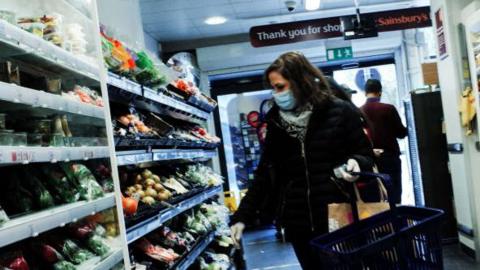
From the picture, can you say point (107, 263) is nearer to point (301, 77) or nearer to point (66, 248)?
point (66, 248)

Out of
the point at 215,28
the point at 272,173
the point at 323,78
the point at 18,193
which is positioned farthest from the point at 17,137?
the point at 215,28

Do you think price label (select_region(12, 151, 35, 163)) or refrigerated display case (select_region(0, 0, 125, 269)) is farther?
refrigerated display case (select_region(0, 0, 125, 269))

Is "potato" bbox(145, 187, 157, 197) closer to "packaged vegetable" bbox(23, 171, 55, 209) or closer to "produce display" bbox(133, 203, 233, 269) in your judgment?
"produce display" bbox(133, 203, 233, 269)

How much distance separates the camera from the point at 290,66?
93.4 inches

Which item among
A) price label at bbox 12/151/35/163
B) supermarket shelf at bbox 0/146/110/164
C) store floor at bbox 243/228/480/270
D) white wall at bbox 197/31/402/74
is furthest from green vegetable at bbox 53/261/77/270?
white wall at bbox 197/31/402/74

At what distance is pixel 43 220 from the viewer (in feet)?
5.23

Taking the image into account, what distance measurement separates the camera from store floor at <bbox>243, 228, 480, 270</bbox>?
4.96 metres

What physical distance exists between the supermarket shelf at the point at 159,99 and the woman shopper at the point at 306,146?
77 cm

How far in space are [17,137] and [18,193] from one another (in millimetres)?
245

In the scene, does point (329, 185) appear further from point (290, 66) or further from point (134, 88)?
point (134, 88)

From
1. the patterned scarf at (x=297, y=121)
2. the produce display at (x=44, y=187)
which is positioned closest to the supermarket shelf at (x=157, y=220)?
the produce display at (x=44, y=187)

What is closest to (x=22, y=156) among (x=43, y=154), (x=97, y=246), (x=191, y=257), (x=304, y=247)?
(x=43, y=154)

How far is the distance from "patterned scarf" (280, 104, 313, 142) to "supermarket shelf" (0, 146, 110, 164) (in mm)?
856

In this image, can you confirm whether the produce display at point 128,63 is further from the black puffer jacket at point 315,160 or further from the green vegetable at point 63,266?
the green vegetable at point 63,266
